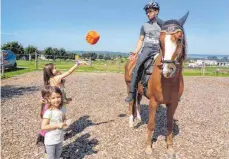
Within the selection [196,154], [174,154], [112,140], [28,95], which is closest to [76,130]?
[112,140]

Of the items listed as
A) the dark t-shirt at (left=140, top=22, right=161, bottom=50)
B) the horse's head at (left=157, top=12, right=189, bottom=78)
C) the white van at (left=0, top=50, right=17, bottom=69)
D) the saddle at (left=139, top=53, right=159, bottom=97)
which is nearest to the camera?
the horse's head at (left=157, top=12, right=189, bottom=78)

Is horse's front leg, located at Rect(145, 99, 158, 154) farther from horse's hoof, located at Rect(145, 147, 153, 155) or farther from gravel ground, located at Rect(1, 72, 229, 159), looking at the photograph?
gravel ground, located at Rect(1, 72, 229, 159)

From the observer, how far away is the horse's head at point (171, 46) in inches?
163

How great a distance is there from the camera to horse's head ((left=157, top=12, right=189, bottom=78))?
4.14m

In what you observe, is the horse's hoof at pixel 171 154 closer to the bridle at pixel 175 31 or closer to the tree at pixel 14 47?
the bridle at pixel 175 31

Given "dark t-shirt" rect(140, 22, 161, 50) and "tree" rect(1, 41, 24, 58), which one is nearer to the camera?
"dark t-shirt" rect(140, 22, 161, 50)

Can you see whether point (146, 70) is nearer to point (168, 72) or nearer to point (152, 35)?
point (152, 35)

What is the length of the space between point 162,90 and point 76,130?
2762 millimetres

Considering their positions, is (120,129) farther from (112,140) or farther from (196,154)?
(196,154)

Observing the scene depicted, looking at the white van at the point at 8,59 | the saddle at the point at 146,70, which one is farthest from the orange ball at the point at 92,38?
the white van at the point at 8,59

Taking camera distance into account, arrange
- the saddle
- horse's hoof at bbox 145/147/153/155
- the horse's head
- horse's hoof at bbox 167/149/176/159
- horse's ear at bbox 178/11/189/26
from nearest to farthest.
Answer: the horse's head < horse's ear at bbox 178/11/189/26 < horse's hoof at bbox 167/149/176/159 < horse's hoof at bbox 145/147/153/155 < the saddle

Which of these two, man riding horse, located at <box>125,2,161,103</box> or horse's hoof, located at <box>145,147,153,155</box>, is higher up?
man riding horse, located at <box>125,2,161,103</box>

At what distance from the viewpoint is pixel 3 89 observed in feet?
40.2

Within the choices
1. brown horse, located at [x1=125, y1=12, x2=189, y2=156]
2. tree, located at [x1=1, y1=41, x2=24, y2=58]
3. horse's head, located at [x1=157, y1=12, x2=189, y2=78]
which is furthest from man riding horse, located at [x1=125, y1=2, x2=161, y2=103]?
tree, located at [x1=1, y1=41, x2=24, y2=58]
